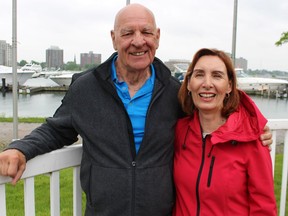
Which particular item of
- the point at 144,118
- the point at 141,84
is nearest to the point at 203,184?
the point at 144,118

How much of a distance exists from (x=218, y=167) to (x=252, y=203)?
29 cm

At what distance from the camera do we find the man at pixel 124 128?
2143 millimetres

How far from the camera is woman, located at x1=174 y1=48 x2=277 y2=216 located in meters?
2.14

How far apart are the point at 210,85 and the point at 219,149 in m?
0.38

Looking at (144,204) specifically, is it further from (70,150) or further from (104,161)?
(70,150)

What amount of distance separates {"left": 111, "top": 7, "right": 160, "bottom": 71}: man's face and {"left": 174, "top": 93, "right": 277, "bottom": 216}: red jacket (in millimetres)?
580

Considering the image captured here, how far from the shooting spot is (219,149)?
2.18 metres

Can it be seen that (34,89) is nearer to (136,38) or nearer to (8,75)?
(8,75)

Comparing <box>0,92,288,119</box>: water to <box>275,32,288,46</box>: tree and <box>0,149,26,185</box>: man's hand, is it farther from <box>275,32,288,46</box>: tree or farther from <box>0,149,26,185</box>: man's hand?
<box>0,149,26,185</box>: man's hand

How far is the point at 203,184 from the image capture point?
2174mm

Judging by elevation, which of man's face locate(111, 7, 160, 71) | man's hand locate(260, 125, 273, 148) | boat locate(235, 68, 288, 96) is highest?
man's face locate(111, 7, 160, 71)

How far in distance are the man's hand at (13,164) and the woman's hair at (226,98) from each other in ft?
3.38

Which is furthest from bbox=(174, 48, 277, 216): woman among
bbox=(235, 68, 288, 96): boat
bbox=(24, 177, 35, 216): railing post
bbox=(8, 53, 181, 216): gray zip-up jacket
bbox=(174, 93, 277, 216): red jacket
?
bbox=(235, 68, 288, 96): boat

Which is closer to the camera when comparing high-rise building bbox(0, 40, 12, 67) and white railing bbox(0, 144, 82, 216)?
white railing bbox(0, 144, 82, 216)
